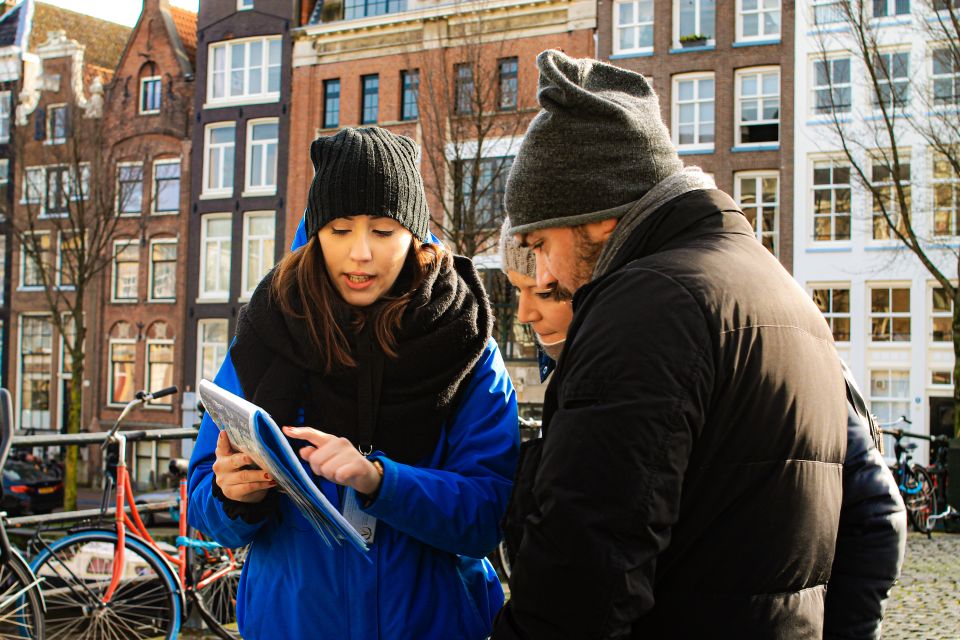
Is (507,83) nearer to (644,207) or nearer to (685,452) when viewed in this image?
(644,207)

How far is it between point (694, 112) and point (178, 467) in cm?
2042

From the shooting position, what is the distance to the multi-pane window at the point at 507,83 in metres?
22.1

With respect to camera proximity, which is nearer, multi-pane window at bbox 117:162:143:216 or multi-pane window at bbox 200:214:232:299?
multi-pane window at bbox 117:162:143:216

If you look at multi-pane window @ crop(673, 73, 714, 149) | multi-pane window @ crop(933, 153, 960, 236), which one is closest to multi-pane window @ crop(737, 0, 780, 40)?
multi-pane window @ crop(673, 73, 714, 149)

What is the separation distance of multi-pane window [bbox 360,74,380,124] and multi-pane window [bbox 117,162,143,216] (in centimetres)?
620

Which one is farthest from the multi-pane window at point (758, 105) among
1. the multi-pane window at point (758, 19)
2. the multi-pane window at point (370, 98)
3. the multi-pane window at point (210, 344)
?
the multi-pane window at point (210, 344)

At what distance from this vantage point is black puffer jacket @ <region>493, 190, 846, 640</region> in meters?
1.28

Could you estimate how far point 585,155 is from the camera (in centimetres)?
159

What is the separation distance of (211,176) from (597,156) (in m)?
27.7

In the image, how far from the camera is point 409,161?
2.30m

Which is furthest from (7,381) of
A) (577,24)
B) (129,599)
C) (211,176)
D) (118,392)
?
(129,599)

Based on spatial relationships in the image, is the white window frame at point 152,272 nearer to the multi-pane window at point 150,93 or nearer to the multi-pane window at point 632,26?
the multi-pane window at point 150,93

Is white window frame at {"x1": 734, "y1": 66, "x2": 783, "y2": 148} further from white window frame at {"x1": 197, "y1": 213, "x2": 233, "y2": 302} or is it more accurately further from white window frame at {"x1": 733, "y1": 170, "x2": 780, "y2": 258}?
white window frame at {"x1": 197, "y1": 213, "x2": 233, "y2": 302}

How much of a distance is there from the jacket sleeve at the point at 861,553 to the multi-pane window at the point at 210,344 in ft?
87.2
